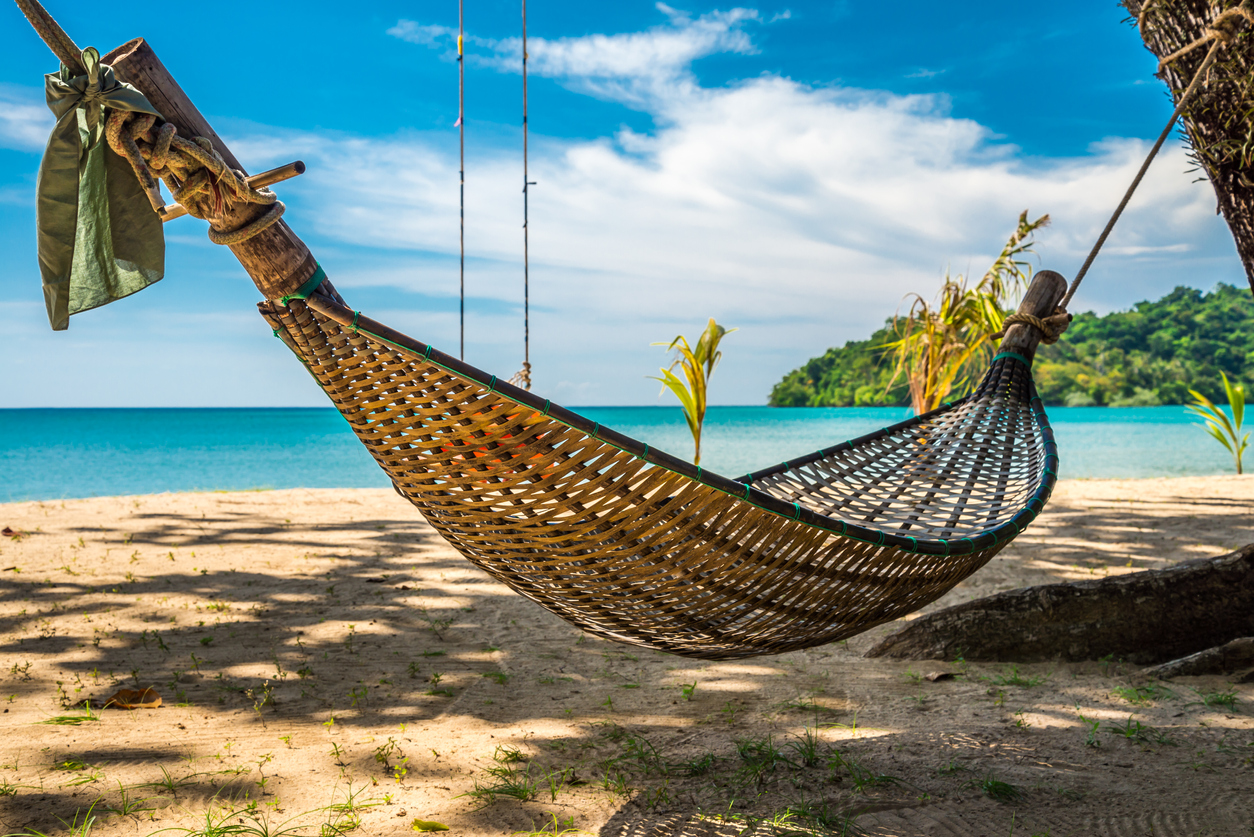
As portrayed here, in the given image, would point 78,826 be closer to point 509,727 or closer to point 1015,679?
point 509,727

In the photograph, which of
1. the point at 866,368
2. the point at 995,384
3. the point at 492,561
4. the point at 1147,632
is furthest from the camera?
the point at 866,368

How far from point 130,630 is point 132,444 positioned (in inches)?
1218

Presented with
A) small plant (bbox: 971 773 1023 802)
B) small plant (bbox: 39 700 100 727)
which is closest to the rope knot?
small plant (bbox: 971 773 1023 802)

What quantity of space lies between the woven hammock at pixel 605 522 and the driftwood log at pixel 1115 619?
722mm

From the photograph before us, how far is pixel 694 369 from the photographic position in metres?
5.97

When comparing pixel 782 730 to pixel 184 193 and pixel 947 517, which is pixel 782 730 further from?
pixel 184 193

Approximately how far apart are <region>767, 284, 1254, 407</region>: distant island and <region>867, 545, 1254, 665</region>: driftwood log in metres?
25.3

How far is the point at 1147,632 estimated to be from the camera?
217cm

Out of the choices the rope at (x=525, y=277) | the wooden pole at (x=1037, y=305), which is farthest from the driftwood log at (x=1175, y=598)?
the rope at (x=525, y=277)

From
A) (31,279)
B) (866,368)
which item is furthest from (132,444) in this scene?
(31,279)

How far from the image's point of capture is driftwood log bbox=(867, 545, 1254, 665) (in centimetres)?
214

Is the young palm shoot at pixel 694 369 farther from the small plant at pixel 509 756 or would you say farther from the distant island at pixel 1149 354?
the distant island at pixel 1149 354

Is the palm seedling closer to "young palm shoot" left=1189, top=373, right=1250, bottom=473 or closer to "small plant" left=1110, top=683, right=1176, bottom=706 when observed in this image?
"young palm shoot" left=1189, top=373, right=1250, bottom=473

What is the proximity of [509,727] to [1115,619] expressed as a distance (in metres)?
1.82
